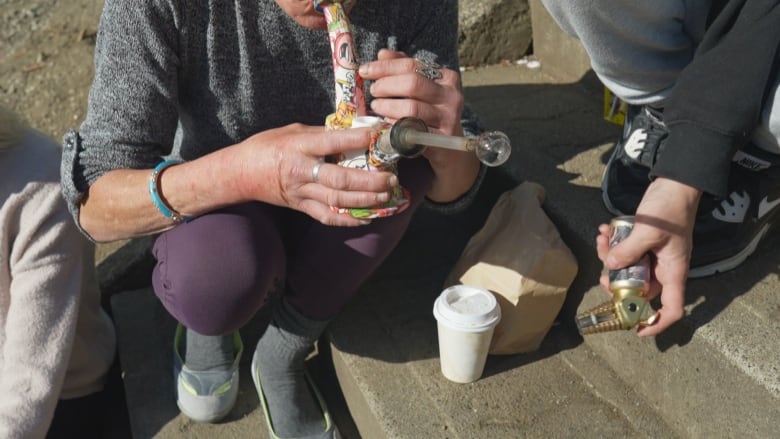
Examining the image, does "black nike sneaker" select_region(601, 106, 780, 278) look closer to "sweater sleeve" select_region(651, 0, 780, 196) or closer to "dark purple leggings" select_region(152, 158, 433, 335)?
"sweater sleeve" select_region(651, 0, 780, 196)

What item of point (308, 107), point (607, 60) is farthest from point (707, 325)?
point (308, 107)

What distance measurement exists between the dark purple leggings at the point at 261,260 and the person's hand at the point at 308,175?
0.15 meters

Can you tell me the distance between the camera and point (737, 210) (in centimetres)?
158

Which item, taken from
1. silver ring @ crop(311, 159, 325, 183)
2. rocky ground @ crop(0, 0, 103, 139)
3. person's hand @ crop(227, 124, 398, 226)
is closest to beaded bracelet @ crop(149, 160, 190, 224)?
person's hand @ crop(227, 124, 398, 226)

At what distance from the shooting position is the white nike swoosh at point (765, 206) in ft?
5.21

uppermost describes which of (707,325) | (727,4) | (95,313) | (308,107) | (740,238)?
(727,4)

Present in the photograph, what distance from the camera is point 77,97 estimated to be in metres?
3.03

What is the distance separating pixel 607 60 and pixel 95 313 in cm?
145

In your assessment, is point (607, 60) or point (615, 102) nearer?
point (607, 60)

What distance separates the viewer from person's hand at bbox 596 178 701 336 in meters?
1.39

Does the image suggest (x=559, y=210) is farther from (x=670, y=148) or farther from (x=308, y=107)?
(x=308, y=107)

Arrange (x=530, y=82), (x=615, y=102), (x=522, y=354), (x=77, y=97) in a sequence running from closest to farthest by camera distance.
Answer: (x=522, y=354) → (x=615, y=102) → (x=530, y=82) → (x=77, y=97)

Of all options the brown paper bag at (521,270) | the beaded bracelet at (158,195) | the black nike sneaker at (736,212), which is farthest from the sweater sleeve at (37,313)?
the black nike sneaker at (736,212)

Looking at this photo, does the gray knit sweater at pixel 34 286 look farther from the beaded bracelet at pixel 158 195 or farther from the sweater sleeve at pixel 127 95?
the beaded bracelet at pixel 158 195
